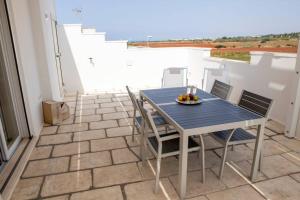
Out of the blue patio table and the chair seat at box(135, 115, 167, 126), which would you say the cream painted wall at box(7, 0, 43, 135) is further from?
the blue patio table

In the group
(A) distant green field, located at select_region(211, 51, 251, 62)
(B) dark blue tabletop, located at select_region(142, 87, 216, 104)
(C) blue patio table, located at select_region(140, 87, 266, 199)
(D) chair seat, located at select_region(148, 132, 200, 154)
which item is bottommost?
(D) chair seat, located at select_region(148, 132, 200, 154)

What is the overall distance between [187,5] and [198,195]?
36.6ft

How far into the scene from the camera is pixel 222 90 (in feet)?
8.66

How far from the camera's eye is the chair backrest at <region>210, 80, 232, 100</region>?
2.53 meters

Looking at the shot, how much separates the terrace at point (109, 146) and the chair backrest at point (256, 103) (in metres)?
0.44

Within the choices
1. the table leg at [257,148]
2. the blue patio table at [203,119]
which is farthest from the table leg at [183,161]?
the table leg at [257,148]

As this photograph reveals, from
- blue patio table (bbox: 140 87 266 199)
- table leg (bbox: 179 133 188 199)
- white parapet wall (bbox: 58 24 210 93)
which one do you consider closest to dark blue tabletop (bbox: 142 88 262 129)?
blue patio table (bbox: 140 87 266 199)

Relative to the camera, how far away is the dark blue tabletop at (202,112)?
1719mm

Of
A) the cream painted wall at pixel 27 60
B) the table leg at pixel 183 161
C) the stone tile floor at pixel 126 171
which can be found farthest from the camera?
the cream painted wall at pixel 27 60

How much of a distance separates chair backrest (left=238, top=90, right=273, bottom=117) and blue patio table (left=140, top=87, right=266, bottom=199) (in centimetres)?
17

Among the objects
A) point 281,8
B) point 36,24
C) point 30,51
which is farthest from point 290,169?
point 281,8

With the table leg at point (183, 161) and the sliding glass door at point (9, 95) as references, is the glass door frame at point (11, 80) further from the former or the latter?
the table leg at point (183, 161)

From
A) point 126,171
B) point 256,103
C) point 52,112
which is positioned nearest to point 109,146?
point 126,171

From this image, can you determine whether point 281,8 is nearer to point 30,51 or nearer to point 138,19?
point 30,51
